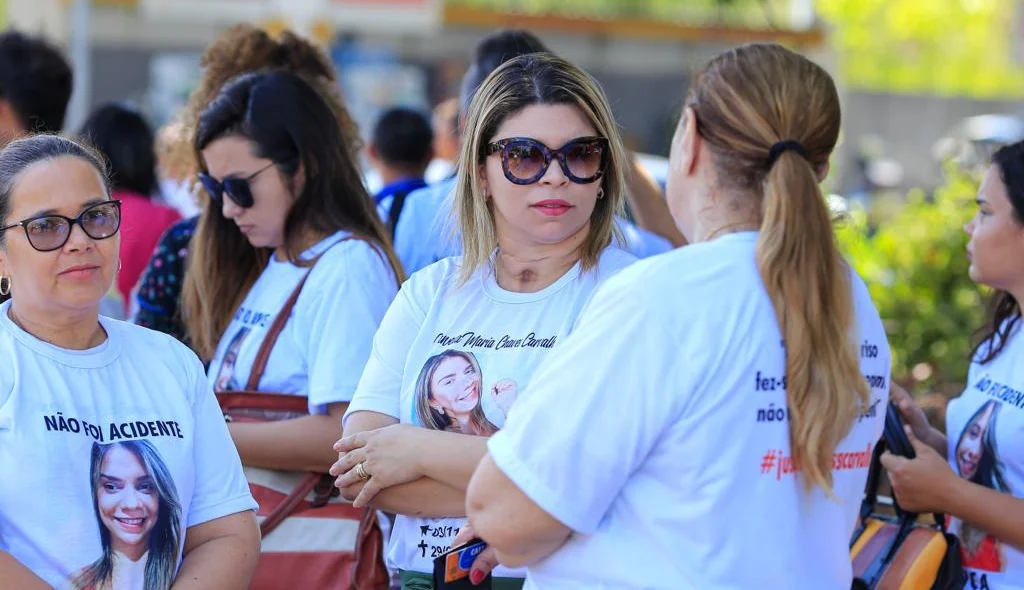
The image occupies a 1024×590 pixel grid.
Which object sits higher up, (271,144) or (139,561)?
(271,144)

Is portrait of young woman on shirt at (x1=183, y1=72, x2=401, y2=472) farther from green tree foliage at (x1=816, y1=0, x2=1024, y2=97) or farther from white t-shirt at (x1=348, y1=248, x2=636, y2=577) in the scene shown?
green tree foliage at (x1=816, y1=0, x2=1024, y2=97)

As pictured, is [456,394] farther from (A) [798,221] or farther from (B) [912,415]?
(B) [912,415]

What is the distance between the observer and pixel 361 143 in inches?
157

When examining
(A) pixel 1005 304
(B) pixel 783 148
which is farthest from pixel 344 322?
(A) pixel 1005 304

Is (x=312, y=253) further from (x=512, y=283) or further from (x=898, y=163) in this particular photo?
(x=898, y=163)

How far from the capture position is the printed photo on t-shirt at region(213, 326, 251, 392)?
3232 mm

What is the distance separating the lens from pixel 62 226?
2.39 metres

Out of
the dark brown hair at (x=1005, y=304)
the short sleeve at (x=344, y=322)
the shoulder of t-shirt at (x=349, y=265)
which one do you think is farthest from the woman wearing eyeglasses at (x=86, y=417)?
the dark brown hair at (x=1005, y=304)

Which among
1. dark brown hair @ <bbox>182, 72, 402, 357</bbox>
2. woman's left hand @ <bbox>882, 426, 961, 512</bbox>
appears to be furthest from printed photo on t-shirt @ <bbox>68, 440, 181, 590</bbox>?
woman's left hand @ <bbox>882, 426, 961, 512</bbox>

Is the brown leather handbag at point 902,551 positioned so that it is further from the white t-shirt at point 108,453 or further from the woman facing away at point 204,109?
the woman facing away at point 204,109

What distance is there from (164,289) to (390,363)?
4.95 feet

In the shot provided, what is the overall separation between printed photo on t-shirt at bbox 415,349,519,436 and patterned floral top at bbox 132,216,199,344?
1.52m

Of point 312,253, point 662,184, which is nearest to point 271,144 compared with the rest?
point 312,253

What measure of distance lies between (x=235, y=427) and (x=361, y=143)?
127 centimetres
